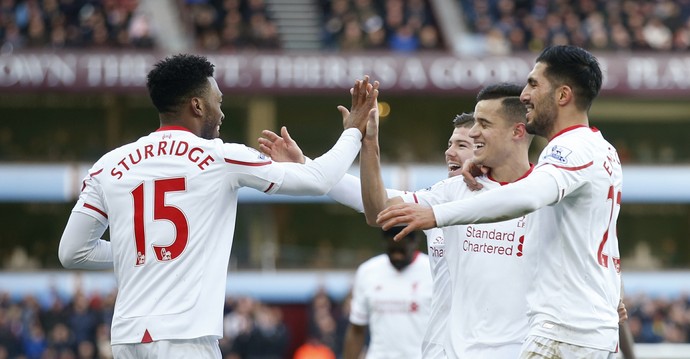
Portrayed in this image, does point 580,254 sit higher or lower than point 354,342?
higher

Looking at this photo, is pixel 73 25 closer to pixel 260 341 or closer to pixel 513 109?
pixel 260 341

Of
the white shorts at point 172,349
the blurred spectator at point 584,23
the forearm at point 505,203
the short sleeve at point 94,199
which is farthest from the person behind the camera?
the blurred spectator at point 584,23

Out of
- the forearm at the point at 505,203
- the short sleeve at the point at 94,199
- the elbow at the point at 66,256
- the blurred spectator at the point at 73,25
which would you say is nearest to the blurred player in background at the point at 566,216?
the forearm at the point at 505,203

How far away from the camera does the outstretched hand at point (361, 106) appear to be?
21.3 feet


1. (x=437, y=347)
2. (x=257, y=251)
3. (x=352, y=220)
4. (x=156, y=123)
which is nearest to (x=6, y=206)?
(x=156, y=123)

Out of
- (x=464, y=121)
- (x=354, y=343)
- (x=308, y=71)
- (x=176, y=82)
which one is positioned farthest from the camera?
(x=308, y=71)

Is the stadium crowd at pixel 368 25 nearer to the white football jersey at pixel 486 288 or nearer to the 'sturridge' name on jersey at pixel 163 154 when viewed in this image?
the white football jersey at pixel 486 288

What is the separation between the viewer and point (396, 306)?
10.6 m

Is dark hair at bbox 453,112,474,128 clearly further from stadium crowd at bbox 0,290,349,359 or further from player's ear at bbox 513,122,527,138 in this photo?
stadium crowd at bbox 0,290,349,359

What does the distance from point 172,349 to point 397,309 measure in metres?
5.12

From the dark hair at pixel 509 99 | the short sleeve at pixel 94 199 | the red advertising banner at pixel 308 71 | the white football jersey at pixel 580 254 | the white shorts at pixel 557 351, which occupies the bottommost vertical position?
the white shorts at pixel 557 351

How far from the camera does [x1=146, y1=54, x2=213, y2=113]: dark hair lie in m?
5.99

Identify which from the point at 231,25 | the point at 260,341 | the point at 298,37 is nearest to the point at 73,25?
the point at 231,25

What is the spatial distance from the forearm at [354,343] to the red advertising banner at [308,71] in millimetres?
14330
